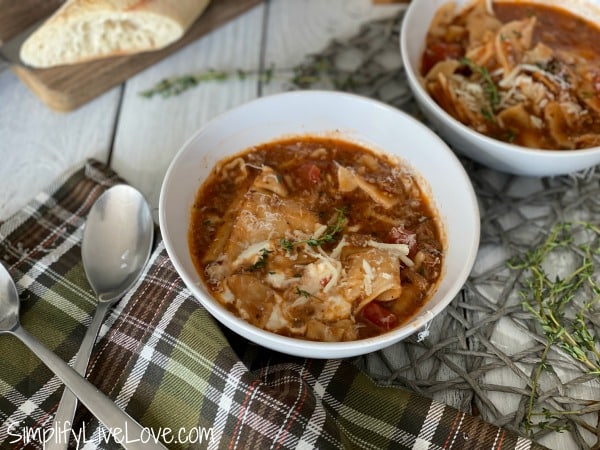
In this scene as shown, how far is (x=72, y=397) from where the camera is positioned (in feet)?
7.53

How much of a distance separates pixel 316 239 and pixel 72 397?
111cm

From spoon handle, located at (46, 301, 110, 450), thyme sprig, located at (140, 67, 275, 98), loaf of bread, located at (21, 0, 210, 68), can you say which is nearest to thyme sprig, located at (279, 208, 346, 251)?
spoon handle, located at (46, 301, 110, 450)

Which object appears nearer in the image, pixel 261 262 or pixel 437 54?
pixel 261 262

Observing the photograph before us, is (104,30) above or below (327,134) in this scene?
above

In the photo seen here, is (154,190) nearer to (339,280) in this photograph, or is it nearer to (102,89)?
(102,89)

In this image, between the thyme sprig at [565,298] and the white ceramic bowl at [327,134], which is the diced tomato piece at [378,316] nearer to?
the white ceramic bowl at [327,134]

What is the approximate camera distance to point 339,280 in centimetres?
240

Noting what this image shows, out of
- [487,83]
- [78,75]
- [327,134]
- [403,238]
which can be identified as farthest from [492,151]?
[78,75]

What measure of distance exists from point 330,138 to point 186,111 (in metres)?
1.01

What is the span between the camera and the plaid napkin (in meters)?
2.22

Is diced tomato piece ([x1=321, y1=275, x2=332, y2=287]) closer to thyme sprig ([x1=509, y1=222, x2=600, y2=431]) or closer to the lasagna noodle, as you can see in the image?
the lasagna noodle

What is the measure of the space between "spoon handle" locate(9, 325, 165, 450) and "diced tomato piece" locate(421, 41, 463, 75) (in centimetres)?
240

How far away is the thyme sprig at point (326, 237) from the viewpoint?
2.47m

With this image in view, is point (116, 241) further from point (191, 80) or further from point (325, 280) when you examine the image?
point (191, 80)
